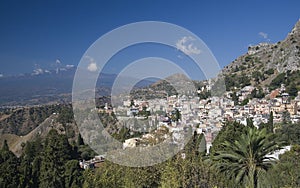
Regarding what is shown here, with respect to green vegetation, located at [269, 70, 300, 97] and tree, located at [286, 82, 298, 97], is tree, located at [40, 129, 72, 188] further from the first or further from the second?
green vegetation, located at [269, 70, 300, 97]

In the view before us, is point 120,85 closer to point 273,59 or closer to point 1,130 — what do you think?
point 1,130

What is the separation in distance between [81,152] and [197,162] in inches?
632

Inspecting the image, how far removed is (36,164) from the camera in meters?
15.1

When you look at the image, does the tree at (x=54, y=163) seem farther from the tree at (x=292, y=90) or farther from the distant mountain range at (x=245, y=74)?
the tree at (x=292, y=90)

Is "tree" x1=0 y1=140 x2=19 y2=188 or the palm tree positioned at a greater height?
the palm tree

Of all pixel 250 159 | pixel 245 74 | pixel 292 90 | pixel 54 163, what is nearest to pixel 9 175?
pixel 54 163

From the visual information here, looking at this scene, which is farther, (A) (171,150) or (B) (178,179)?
(A) (171,150)

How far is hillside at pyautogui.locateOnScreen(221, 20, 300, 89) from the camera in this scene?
52.0m

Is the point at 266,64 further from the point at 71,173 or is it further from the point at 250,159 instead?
the point at 250,159

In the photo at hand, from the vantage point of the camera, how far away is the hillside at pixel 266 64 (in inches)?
2048

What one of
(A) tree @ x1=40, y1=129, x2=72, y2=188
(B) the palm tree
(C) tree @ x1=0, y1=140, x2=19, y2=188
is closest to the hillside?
(A) tree @ x1=40, y1=129, x2=72, y2=188

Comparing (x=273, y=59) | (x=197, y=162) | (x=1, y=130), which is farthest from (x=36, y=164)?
(x=273, y=59)

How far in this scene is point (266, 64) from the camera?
59.0 metres

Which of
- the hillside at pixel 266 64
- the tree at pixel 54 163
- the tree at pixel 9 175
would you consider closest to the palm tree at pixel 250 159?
the tree at pixel 9 175
